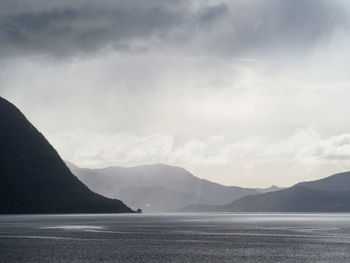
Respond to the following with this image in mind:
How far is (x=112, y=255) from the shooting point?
114562 mm

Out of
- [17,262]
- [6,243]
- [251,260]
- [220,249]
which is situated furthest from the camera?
[6,243]

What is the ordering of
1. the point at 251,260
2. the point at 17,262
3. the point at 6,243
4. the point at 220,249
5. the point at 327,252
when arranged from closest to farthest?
the point at 17,262, the point at 251,260, the point at 327,252, the point at 220,249, the point at 6,243

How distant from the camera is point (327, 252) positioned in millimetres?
123000

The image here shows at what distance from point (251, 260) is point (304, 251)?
956 inches

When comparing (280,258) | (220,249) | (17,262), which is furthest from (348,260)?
(17,262)

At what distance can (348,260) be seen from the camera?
348ft

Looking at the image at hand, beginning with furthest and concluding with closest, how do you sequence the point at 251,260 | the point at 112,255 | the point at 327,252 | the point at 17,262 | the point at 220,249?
the point at 220,249 → the point at 327,252 → the point at 112,255 → the point at 251,260 → the point at 17,262

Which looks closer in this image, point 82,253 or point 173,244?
point 82,253

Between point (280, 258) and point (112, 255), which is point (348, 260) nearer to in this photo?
point (280, 258)

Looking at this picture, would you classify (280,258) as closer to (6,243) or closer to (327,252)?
(327,252)

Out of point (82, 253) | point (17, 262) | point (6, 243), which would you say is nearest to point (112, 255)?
point (82, 253)

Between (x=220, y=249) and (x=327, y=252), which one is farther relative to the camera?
(x=220, y=249)

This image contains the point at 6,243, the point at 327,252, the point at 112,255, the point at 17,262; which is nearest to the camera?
the point at 17,262

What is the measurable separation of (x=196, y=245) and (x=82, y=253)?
39398mm
